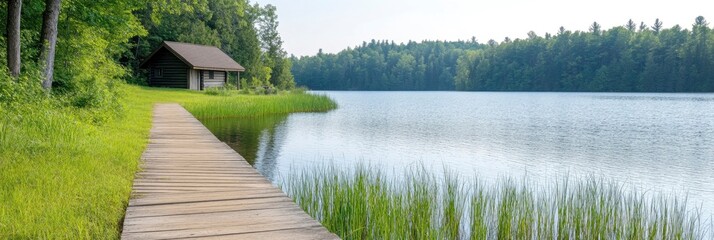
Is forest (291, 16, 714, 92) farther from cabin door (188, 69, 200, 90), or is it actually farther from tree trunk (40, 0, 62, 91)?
tree trunk (40, 0, 62, 91)

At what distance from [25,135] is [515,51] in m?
116

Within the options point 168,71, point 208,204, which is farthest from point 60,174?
point 168,71

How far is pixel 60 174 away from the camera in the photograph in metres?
5.57

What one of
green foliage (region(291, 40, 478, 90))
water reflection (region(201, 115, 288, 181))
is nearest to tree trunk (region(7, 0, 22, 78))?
→ water reflection (region(201, 115, 288, 181))

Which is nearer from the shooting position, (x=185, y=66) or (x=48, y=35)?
(x=48, y=35)

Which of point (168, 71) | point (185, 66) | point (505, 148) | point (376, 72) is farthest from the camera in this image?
point (376, 72)

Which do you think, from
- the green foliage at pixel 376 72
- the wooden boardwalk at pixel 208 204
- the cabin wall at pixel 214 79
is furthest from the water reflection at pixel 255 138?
the green foliage at pixel 376 72

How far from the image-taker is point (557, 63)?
101312 millimetres

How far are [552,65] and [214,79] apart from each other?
260 ft

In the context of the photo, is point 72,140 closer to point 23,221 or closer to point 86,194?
point 86,194

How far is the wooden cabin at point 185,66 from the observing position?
38.5 meters

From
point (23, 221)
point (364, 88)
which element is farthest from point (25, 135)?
point (364, 88)

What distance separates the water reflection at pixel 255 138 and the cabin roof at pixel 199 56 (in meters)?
16.0

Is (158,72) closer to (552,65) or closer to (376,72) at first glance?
(552,65)
